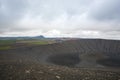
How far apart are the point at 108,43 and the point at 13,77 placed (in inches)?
3072

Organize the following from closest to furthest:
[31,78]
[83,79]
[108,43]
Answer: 1. [31,78]
2. [83,79]
3. [108,43]

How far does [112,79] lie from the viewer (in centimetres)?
1247

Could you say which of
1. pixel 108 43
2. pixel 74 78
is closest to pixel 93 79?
pixel 74 78

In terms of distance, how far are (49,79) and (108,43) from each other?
249ft

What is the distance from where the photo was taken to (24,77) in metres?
11.0

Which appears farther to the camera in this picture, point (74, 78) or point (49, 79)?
point (74, 78)

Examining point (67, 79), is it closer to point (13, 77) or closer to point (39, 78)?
point (39, 78)

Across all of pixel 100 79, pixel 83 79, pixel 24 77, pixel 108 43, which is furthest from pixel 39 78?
pixel 108 43

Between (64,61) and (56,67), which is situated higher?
(56,67)

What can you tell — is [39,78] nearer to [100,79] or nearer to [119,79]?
[100,79]

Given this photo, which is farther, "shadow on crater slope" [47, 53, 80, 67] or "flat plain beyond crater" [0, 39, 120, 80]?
"shadow on crater slope" [47, 53, 80, 67]

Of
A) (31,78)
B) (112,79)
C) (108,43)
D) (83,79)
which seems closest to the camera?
(31,78)

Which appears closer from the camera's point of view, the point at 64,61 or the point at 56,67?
the point at 56,67

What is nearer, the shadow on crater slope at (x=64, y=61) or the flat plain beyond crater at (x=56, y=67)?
the flat plain beyond crater at (x=56, y=67)
